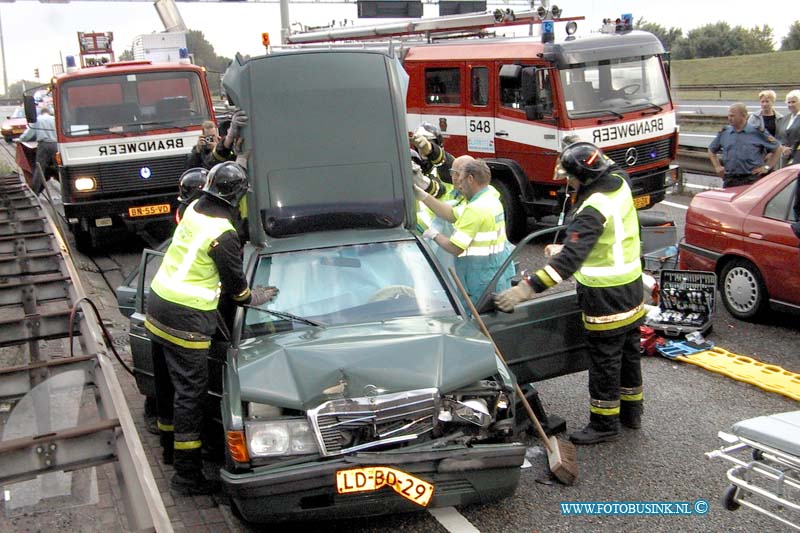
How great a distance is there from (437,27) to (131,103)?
4947 millimetres

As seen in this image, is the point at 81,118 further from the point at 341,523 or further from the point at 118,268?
the point at 341,523

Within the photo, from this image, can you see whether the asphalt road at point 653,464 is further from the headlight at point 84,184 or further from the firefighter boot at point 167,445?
the headlight at point 84,184

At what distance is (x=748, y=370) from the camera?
662 centimetres

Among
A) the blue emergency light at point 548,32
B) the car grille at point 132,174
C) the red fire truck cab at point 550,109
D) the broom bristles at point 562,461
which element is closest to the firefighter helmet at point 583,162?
the broom bristles at point 562,461

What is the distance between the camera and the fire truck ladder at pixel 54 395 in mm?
2932

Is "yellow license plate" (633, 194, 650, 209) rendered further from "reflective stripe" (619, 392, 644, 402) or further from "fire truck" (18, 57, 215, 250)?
"reflective stripe" (619, 392, 644, 402)

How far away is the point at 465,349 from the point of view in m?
4.34

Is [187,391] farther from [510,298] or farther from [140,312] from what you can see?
[510,298]

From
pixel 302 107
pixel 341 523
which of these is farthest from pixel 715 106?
pixel 341 523

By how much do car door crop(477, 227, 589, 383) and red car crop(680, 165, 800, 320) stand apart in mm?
2855

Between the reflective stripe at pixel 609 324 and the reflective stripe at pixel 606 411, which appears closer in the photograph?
the reflective stripe at pixel 609 324

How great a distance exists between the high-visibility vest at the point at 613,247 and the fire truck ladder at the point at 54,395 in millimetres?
2978

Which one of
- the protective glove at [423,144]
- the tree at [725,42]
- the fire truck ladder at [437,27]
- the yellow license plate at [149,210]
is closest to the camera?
the protective glove at [423,144]

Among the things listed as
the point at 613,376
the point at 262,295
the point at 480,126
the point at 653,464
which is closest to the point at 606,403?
the point at 613,376
